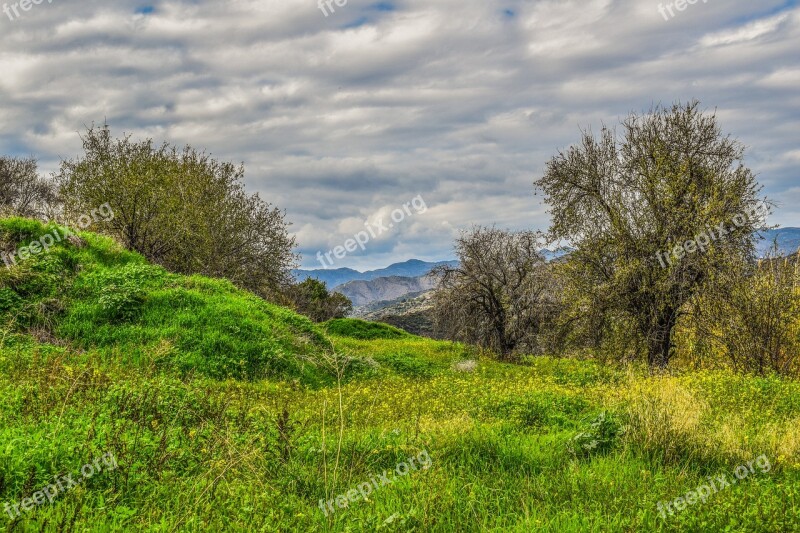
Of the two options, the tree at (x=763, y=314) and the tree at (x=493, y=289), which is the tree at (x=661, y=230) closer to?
the tree at (x=763, y=314)

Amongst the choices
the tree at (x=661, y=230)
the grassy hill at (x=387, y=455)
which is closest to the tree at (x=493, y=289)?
the tree at (x=661, y=230)

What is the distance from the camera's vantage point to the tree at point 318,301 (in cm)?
6180

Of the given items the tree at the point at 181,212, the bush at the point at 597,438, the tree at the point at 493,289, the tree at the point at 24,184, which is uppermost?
the tree at the point at 24,184

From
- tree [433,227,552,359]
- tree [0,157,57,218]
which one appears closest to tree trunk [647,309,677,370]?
tree [433,227,552,359]

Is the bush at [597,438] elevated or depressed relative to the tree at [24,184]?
depressed

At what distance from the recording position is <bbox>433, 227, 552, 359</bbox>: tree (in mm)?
28594

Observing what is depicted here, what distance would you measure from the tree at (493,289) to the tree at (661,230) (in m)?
8.17

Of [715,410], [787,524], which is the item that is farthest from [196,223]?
[787,524]

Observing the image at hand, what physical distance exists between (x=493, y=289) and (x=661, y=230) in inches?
465

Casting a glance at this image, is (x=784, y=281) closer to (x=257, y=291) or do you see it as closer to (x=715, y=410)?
(x=715, y=410)

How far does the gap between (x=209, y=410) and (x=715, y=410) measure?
9.10 meters

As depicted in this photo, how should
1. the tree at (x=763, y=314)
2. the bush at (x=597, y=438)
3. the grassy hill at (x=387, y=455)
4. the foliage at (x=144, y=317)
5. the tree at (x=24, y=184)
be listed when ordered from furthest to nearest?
the tree at (x=24, y=184) → the tree at (x=763, y=314) → the foliage at (x=144, y=317) → the bush at (x=597, y=438) → the grassy hill at (x=387, y=455)

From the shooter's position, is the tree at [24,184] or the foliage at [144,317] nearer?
the foliage at [144,317]

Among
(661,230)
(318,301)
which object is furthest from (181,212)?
(318,301)
